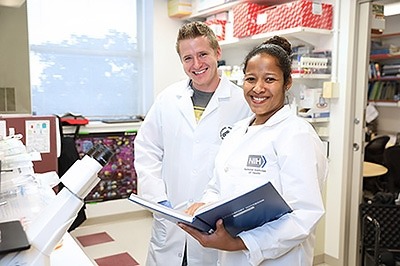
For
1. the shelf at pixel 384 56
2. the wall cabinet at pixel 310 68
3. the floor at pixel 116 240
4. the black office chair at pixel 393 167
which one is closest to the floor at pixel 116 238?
the floor at pixel 116 240

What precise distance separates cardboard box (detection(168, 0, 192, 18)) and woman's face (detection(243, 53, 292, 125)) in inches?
113

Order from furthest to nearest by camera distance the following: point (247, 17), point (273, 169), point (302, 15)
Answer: point (247, 17) < point (302, 15) < point (273, 169)

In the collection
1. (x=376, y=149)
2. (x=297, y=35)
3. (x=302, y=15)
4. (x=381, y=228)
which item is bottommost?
(x=381, y=228)

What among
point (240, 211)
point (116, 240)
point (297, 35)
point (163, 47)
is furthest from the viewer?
point (163, 47)

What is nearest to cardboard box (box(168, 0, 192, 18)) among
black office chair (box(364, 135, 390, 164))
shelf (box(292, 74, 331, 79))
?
shelf (box(292, 74, 331, 79))

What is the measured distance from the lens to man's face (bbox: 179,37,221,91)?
63.1 inches

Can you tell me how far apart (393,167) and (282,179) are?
126 inches

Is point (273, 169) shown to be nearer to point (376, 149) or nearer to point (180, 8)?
point (180, 8)

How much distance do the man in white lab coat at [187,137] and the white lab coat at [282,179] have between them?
37 centimetres

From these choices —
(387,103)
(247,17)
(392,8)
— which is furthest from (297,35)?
(387,103)

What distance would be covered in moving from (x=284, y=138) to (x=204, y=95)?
67cm

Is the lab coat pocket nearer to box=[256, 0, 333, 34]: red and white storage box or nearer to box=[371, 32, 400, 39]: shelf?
box=[256, 0, 333, 34]: red and white storage box

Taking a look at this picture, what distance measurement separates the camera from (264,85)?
1201 millimetres

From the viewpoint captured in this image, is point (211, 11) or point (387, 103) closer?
point (211, 11)
